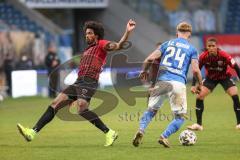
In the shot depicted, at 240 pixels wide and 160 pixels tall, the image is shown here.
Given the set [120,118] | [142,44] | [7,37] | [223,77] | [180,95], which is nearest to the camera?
[180,95]

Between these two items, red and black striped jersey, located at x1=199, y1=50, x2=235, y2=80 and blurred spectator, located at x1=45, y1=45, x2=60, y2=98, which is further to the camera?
blurred spectator, located at x1=45, y1=45, x2=60, y2=98

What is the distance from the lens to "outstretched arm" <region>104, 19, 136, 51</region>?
12.3m

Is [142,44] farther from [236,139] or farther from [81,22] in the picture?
[236,139]

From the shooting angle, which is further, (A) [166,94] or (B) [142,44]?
(B) [142,44]

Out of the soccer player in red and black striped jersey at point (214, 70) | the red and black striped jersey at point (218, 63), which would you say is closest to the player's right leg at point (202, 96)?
the soccer player in red and black striped jersey at point (214, 70)

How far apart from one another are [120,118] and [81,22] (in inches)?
883

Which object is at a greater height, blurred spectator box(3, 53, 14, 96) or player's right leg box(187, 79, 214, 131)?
player's right leg box(187, 79, 214, 131)

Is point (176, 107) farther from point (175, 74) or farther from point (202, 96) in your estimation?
point (202, 96)

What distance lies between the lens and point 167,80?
12891 millimetres

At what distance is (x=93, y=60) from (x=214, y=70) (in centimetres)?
434

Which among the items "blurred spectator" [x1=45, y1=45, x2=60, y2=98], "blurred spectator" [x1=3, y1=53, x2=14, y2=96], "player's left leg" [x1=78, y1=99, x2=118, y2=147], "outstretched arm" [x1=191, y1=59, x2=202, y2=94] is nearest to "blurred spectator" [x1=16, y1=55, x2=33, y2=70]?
"blurred spectator" [x1=3, y1=53, x2=14, y2=96]

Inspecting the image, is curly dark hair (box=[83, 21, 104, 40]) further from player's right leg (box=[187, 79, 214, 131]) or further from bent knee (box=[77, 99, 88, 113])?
player's right leg (box=[187, 79, 214, 131])

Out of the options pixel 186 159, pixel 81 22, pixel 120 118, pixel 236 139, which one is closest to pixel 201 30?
pixel 81 22

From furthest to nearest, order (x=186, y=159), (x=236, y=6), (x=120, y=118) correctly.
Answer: (x=236, y=6), (x=120, y=118), (x=186, y=159)
